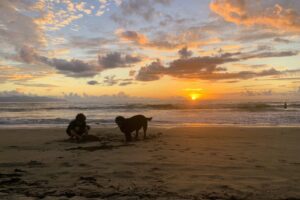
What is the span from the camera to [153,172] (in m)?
6.49

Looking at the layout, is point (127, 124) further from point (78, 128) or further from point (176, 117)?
point (176, 117)

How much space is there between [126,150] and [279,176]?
4630 millimetres

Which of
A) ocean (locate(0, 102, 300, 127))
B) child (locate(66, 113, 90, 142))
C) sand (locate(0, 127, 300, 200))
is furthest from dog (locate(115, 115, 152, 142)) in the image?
ocean (locate(0, 102, 300, 127))

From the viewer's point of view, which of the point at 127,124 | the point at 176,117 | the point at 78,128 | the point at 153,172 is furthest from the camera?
the point at 176,117

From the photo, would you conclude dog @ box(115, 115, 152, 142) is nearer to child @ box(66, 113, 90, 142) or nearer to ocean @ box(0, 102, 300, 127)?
child @ box(66, 113, 90, 142)

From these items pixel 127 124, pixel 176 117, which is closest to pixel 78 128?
pixel 127 124

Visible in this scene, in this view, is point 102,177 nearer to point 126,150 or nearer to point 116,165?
point 116,165

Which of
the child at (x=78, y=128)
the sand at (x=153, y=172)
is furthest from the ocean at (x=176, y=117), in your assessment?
the sand at (x=153, y=172)

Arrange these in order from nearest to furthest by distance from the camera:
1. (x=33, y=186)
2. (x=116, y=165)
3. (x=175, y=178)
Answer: (x=33, y=186), (x=175, y=178), (x=116, y=165)

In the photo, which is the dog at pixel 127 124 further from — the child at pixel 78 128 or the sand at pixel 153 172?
the sand at pixel 153 172

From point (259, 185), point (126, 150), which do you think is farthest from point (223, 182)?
point (126, 150)

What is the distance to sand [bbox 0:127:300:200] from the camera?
5.11 meters

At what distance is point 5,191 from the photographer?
17.4ft

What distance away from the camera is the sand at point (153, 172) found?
5109 millimetres
